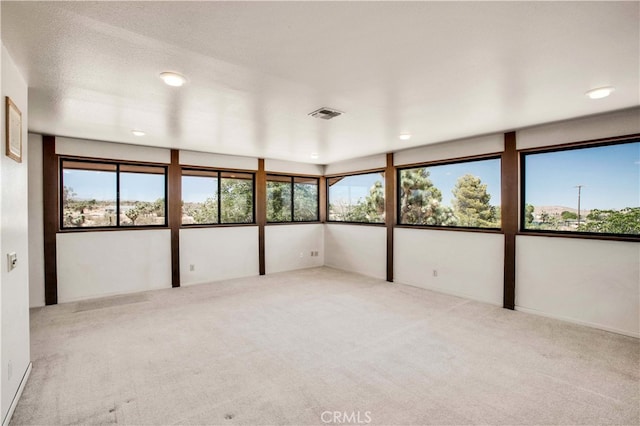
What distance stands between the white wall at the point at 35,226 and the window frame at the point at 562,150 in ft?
22.3

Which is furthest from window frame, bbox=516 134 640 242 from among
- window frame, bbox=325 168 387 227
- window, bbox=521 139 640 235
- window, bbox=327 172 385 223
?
window, bbox=327 172 385 223

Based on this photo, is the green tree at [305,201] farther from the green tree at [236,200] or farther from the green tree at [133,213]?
the green tree at [133,213]

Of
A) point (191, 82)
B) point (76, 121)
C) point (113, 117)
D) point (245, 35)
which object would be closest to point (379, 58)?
point (245, 35)

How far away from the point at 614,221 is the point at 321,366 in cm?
373

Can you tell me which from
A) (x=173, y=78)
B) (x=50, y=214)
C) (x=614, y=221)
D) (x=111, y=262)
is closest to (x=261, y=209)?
(x=111, y=262)

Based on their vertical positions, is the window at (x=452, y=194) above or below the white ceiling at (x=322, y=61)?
below

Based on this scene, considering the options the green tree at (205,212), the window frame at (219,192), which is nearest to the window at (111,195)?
the window frame at (219,192)

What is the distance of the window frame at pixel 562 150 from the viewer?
11.3 ft

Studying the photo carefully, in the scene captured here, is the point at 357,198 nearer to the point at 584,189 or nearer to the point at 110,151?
the point at 584,189

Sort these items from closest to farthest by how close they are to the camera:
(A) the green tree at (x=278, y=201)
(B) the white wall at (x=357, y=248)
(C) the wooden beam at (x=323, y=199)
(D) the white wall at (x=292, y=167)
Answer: (B) the white wall at (x=357, y=248) → (D) the white wall at (x=292, y=167) → (A) the green tree at (x=278, y=201) → (C) the wooden beam at (x=323, y=199)

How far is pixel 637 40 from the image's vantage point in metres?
1.93

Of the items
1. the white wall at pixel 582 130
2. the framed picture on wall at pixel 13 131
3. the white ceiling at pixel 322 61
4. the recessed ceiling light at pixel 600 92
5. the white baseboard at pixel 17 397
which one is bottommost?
the white baseboard at pixel 17 397

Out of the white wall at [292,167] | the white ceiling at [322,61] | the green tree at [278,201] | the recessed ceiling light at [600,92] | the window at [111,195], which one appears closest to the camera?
the white ceiling at [322,61]

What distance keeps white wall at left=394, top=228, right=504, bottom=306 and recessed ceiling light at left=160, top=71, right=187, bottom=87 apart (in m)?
4.36
